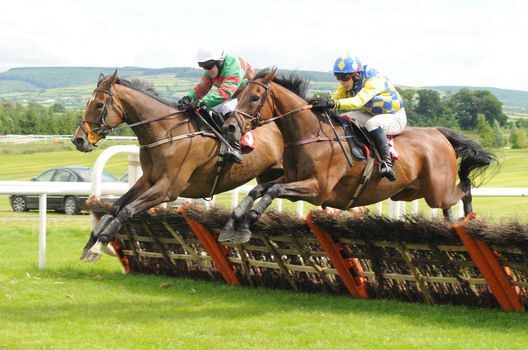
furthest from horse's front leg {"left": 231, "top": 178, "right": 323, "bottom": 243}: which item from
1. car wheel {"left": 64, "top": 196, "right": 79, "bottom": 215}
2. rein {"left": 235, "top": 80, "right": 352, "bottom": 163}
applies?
car wheel {"left": 64, "top": 196, "right": 79, "bottom": 215}

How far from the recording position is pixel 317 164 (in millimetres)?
7668

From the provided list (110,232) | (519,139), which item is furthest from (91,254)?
(519,139)

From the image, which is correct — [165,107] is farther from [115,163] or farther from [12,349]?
[115,163]

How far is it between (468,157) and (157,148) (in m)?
3.33

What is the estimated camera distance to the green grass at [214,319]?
5918mm

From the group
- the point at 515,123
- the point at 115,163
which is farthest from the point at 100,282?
the point at 515,123

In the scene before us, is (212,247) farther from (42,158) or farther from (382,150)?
(42,158)

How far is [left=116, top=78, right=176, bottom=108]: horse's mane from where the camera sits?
8523 millimetres

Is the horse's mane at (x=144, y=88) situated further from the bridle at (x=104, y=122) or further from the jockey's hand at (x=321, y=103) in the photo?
the jockey's hand at (x=321, y=103)

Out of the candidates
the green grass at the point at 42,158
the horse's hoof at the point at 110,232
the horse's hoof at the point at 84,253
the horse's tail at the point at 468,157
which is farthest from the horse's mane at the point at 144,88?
the green grass at the point at 42,158

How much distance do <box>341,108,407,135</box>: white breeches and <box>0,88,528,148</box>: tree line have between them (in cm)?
226

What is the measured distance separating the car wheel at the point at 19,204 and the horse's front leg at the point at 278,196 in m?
16.4

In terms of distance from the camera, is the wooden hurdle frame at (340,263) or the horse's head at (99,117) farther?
the horse's head at (99,117)

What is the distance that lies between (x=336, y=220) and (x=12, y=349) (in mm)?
2859
